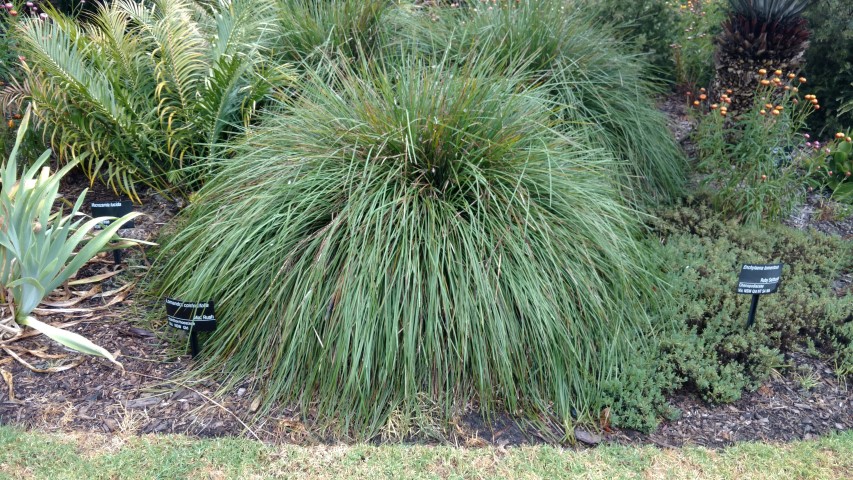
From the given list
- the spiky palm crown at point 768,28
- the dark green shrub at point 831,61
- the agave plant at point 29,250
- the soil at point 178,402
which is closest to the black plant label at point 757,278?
the soil at point 178,402

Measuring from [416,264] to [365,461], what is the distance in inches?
40.7

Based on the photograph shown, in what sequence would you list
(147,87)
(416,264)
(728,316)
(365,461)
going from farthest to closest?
(147,87)
(728,316)
(416,264)
(365,461)

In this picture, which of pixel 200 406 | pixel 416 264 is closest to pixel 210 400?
pixel 200 406

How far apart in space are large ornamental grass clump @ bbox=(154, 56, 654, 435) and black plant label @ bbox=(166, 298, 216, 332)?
14 centimetres

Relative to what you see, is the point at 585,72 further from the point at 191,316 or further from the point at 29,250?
the point at 29,250

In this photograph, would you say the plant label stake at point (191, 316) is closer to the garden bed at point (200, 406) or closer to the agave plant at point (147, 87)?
the garden bed at point (200, 406)

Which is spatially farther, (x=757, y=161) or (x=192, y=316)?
(x=757, y=161)

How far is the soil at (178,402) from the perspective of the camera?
379cm

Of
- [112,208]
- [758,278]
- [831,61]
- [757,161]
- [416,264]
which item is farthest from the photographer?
[831,61]

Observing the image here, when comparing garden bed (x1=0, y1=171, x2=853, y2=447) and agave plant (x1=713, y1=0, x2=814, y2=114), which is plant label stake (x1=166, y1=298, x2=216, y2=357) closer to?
garden bed (x1=0, y1=171, x2=853, y2=447)

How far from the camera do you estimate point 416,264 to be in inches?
154

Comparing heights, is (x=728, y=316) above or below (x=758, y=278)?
below

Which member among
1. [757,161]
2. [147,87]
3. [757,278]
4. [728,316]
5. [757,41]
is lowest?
[728,316]

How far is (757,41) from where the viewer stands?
625 centimetres
